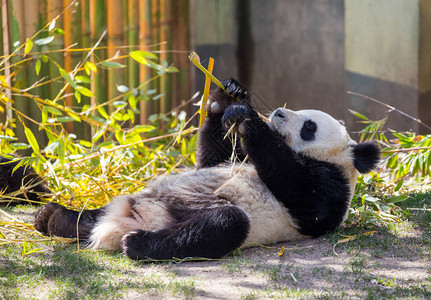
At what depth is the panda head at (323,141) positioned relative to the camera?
331 centimetres

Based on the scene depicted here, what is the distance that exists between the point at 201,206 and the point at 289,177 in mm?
516

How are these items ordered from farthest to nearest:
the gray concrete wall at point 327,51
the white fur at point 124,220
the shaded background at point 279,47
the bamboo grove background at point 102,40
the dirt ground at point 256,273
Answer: the gray concrete wall at point 327,51
the shaded background at point 279,47
the bamboo grove background at point 102,40
the white fur at point 124,220
the dirt ground at point 256,273

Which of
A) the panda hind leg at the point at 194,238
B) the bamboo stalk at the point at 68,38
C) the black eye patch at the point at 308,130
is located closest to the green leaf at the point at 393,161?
the black eye patch at the point at 308,130

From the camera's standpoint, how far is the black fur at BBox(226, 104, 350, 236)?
3.14 meters

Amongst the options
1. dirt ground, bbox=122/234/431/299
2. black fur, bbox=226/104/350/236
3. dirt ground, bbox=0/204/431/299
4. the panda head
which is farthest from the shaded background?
dirt ground, bbox=122/234/431/299

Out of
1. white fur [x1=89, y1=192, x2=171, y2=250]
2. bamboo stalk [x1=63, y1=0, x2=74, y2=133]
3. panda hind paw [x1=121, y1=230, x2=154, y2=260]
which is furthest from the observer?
bamboo stalk [x1=63, y1=0, x2=74, y2=133]

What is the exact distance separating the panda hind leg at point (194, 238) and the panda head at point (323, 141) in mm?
670

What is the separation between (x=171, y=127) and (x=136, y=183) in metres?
1.87

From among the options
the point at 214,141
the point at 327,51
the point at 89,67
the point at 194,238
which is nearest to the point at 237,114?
the point at 214,141

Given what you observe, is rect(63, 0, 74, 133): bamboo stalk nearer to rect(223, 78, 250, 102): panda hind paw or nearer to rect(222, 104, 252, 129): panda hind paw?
rect(223, 78, 250, 102): panda hind paw

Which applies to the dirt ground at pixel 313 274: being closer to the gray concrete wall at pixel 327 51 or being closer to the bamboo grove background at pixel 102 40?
the bamboo grove background at pixel 102 40

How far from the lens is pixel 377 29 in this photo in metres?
6.55

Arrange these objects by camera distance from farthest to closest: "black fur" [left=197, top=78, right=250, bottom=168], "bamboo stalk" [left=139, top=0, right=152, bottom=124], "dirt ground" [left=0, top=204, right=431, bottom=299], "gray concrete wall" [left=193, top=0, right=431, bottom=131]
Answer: "gray concrete wall" [left=193, top=0, right=431, bottom=131] → "bamboo stalk" [left=139, top=0, right=152, bottom=124] → "black fur" [left=197, top=78, right=250, bottom=168] → "dirt ground" [left=0, top=204, right=431, bottom=299]

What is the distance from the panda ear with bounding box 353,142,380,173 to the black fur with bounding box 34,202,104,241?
1.56 meters
